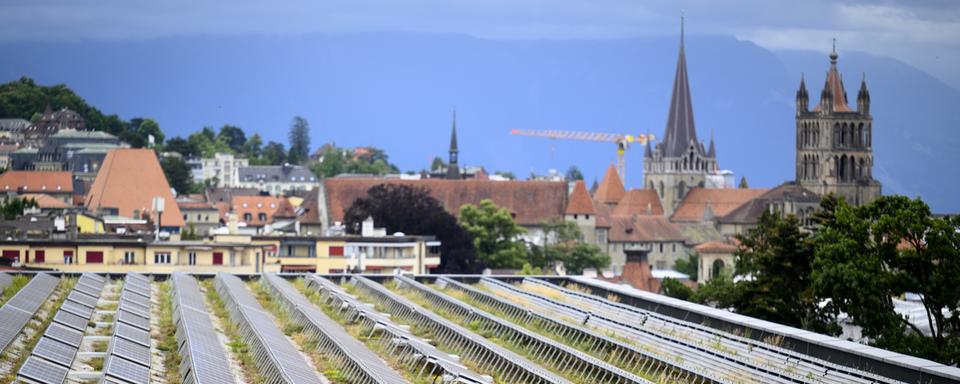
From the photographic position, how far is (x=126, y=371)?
25.4m

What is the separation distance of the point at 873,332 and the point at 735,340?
12084 mm

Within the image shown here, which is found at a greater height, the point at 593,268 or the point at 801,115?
the point at 801,115

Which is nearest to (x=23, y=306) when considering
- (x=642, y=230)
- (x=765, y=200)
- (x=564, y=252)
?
(x=564, y=252)

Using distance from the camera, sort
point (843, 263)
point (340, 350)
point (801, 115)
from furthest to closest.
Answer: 1. point (801, 115)
2. point (843, 263)
3. point (340, 350)

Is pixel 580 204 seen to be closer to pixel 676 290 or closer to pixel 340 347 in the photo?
pixel 676 290

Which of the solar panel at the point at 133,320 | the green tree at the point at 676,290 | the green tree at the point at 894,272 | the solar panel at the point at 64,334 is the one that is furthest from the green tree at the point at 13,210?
the solar panel at the point at 64,334

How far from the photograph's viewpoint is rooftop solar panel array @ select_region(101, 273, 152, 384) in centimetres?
2500

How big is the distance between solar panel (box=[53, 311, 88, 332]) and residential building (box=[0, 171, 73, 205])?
122 metres

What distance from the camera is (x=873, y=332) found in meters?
44.1

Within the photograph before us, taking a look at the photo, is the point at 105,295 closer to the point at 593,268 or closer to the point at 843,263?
the point at 843,263

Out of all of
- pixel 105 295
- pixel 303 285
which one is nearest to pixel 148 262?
pixel 303 285

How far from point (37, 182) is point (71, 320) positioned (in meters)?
131

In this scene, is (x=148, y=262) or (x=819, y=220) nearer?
(x=819, y=220)

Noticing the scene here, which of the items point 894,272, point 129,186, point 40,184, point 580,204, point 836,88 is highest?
point 836,88
